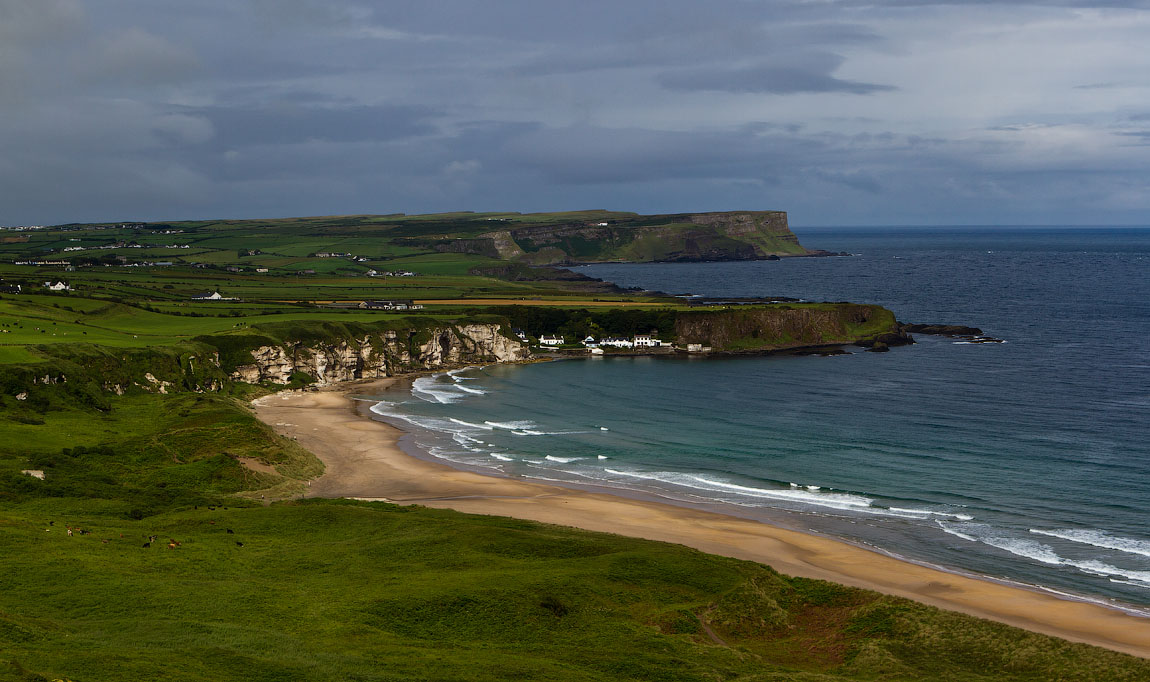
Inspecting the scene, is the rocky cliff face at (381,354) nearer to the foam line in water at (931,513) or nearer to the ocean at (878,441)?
the ocean at (878,441)

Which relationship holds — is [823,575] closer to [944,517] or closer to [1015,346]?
[944,517]

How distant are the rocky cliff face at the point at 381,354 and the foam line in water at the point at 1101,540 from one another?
3568 inches

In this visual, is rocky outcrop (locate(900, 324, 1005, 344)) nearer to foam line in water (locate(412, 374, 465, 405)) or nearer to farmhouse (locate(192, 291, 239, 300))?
foam line in water (locate(412, 374, 465, 405))

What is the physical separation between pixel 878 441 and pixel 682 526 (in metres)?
33.1

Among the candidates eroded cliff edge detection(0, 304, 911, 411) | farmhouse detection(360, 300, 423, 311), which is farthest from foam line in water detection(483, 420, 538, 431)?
farmhouse detection(360, 300, 423, 311)

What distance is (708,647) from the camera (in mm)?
37781

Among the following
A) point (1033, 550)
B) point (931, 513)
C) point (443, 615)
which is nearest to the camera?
point (443, 615)

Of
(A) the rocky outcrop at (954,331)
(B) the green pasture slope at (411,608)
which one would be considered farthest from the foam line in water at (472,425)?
(A) the rocky outcrop at (954,331)

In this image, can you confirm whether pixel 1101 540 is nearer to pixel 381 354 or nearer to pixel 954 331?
pixel 381 354

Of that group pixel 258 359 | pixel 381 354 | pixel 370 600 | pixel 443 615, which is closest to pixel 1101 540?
pixel 443 615

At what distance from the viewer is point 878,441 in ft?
287

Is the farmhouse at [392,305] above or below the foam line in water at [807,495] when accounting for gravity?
above

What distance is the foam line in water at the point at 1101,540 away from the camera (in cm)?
5712

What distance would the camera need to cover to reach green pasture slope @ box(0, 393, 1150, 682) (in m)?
32.0
